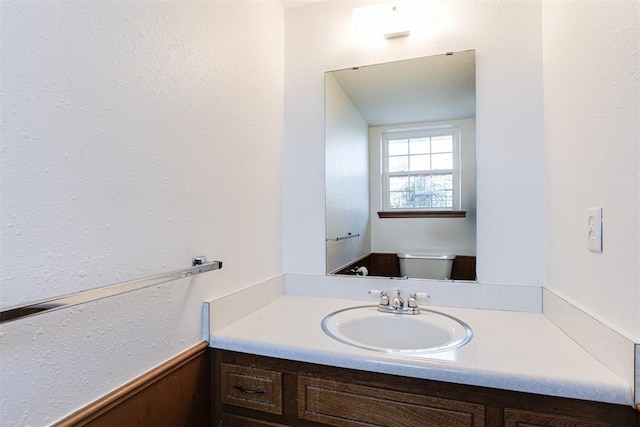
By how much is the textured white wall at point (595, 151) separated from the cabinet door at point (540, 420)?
0.77 feet

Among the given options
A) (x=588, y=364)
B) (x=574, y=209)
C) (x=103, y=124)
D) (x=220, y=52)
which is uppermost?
(x=220, y=52)

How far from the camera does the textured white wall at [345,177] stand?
1.59 m

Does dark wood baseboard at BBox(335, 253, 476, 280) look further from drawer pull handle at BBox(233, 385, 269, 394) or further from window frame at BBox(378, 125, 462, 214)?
drawer pull handle at BBox(233, 385, 269, 394)

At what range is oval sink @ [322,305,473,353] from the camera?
1188mm

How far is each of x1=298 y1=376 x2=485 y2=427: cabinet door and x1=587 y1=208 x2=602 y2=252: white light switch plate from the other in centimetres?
52

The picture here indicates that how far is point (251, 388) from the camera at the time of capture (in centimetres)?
105

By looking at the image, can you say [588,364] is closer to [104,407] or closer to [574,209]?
[574,209]

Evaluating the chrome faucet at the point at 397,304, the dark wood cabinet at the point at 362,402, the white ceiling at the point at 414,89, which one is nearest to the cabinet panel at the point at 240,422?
the dark wood cabinet at the point at 362,402

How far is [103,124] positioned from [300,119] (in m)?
1.01

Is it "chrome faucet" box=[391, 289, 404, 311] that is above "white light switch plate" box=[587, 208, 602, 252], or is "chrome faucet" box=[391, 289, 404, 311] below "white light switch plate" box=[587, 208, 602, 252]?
below

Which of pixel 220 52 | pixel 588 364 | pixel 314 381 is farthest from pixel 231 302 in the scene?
pixel 588 364

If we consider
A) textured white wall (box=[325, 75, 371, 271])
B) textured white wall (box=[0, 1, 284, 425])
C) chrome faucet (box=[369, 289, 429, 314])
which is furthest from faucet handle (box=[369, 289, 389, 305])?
textured white wall (box=[0, 1, 284, 425])

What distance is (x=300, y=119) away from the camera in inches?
64.4

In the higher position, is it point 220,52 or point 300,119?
point 220,52
